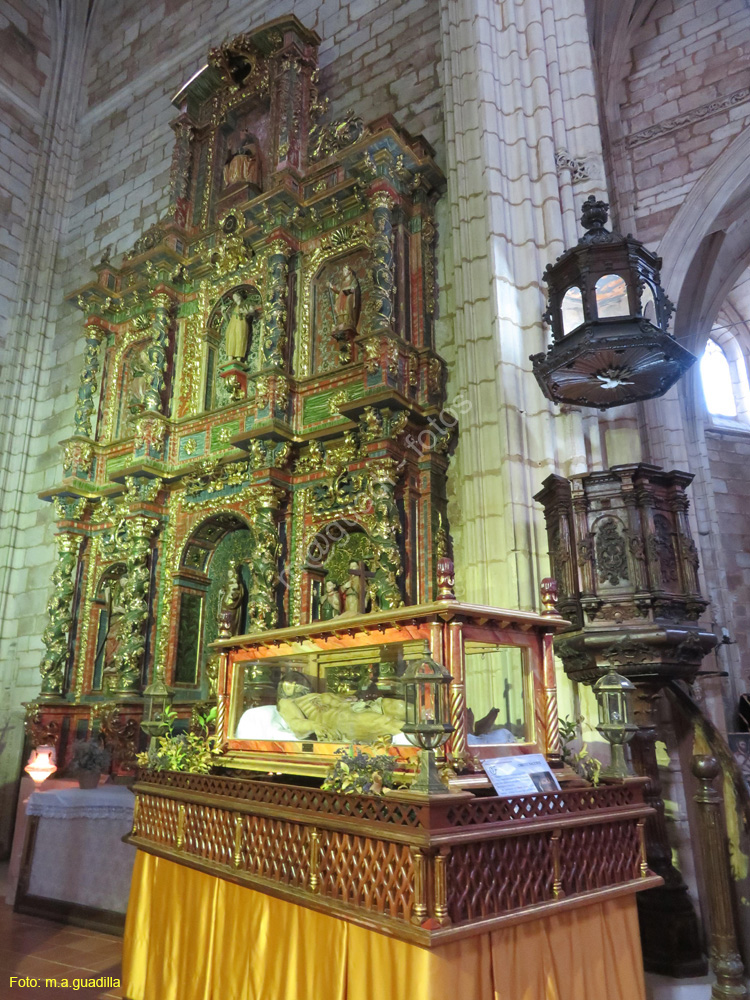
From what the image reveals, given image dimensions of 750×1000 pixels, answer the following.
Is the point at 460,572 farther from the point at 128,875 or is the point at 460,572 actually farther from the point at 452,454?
the point at 128,875

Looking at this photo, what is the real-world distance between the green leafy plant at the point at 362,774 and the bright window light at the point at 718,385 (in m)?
14.8


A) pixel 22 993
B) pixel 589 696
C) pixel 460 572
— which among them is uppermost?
pixel 460 572

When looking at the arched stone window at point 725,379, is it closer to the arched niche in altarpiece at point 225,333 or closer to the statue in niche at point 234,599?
the arched niche in altarpiece at point 225,333

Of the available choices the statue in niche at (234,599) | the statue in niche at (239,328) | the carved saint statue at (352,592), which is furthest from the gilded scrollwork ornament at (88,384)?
the carved saint statue at (352,592)

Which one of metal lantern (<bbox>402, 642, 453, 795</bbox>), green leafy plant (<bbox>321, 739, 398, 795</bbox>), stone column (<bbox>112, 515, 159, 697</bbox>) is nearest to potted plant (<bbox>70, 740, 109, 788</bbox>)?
stone column (<bbox>112, 515, 159, 697</bbox>)

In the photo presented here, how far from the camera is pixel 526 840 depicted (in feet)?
8.77

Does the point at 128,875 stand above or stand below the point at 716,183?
below

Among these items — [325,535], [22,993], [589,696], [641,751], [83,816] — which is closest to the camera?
[22,993]

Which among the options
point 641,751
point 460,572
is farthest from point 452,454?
point 641,751

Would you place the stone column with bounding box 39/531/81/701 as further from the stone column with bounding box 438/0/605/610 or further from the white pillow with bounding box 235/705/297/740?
the white pillow with bounding box 235/705/297/740

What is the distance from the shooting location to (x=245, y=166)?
950 cm

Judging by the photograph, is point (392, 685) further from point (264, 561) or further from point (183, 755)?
point (264, 561)

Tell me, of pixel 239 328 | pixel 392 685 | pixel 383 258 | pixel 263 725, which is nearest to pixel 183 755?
pixel 263 725

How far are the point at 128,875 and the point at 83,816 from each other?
0.71 m
